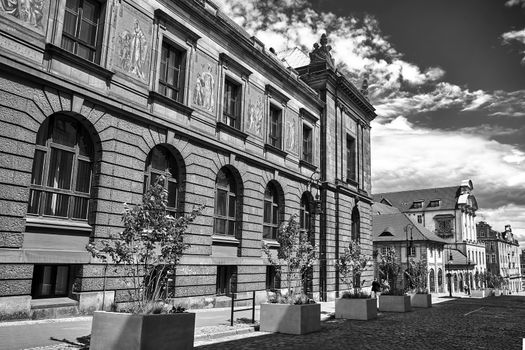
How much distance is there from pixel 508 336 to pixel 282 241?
26.1ft

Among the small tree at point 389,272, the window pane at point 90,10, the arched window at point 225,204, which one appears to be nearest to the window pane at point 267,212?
the arched window at point 225,204

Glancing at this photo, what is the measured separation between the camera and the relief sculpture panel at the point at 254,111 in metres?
23.5

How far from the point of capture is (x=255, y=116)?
79.1 ft

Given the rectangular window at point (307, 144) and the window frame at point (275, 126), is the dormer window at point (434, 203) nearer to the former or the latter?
the rectangular window at point (307, 144)

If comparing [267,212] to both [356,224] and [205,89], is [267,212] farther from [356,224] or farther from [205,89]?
[356,224]

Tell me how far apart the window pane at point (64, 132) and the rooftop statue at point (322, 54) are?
21.1m

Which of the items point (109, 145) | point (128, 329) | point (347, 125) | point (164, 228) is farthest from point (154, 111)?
point (347, 125)

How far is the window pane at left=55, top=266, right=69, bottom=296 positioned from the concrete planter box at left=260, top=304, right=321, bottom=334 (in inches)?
241

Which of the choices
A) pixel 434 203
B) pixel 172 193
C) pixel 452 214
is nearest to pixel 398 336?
pixel 172 193

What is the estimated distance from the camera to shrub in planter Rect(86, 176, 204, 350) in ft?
27.2

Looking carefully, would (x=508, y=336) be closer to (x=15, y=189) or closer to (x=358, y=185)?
(x=15, y=189)

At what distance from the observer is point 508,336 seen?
47.9 feet

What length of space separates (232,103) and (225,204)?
5.32 meters

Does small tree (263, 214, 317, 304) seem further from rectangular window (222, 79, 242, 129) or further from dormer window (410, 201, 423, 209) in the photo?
dormer window (410, 201, 423, 209)
